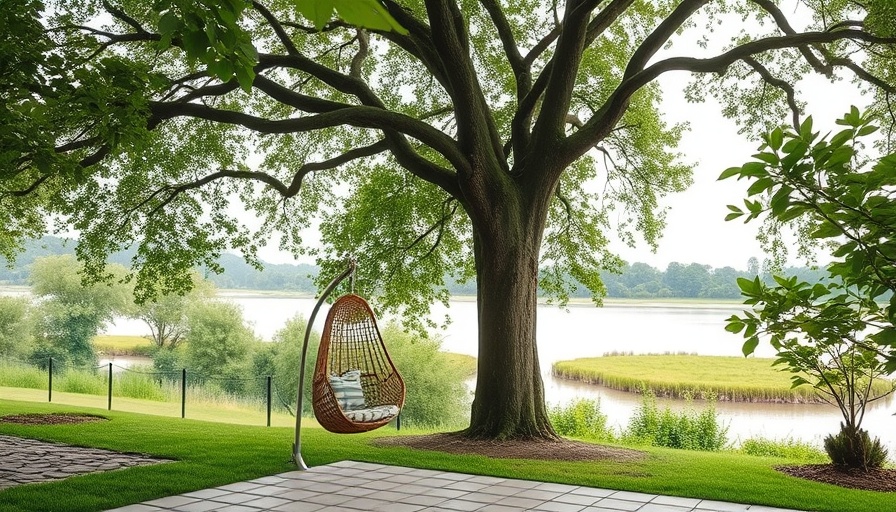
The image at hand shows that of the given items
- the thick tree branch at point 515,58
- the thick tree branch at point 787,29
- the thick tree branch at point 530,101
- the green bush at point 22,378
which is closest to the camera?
the thick tree branch at point 787,29

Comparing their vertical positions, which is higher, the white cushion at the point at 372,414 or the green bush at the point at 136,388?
the white cushion at the point at 372,414

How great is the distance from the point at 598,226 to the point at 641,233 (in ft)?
2.25

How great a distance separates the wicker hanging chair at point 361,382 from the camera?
6.79 meters

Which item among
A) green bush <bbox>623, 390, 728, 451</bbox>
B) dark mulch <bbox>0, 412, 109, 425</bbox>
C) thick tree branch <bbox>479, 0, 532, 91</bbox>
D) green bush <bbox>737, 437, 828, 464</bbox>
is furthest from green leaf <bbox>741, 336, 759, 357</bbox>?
green bush <bbox>623, 390, 728, 451</bbox>

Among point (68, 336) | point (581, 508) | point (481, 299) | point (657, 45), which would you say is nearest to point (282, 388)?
point (68, 336)

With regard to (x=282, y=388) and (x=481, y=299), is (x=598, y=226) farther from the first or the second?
(x=282, y=388)

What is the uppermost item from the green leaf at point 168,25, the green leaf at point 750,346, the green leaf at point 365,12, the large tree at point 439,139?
the large tree at point 439,139

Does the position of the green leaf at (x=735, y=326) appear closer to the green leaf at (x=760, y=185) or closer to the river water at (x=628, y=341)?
the green leaf at (x=760, y=185)

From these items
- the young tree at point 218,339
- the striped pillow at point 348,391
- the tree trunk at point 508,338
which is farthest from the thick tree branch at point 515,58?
the young tree at point 218,339

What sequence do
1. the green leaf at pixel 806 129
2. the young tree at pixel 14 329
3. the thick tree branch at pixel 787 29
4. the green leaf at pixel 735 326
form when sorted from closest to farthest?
the green leaf at pixel 806 129 < the green leaf at pixel 735 326 < the thick tree branch at pixel 787 29 < the young tree at pixel 14 329

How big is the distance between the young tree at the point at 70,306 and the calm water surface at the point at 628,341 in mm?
861

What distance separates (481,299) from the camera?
31.3 ft

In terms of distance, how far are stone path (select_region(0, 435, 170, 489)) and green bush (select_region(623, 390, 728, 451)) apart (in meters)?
6.69

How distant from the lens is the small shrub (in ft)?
23.7
